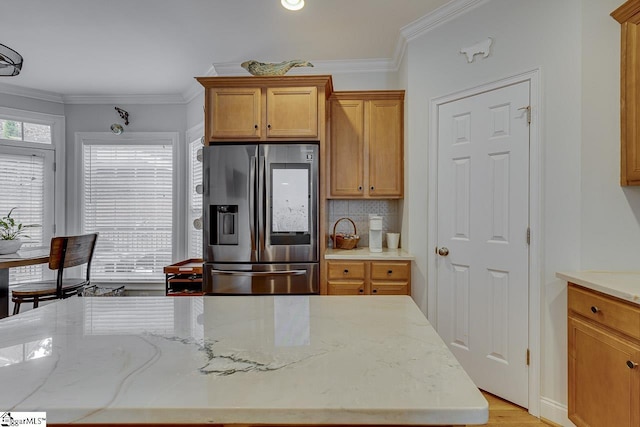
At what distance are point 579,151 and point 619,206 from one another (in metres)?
0.37

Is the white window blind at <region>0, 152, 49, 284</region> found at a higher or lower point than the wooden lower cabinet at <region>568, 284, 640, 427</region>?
higher

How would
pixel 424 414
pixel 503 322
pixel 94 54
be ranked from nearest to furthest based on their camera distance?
pixel 424 414
pixel 503 322
pixel 94 54

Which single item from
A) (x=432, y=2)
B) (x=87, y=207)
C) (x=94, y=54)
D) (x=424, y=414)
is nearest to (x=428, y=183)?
(x=432, y=2)

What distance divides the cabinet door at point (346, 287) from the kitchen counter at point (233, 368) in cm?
161

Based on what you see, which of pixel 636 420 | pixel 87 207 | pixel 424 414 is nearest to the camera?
pixel 424 414

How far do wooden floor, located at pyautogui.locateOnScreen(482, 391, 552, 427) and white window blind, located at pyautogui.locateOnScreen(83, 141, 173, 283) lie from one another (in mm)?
3607

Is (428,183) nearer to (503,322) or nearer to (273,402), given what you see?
(503,322)

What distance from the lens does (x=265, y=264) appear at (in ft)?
8.77

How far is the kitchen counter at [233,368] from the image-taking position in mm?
546

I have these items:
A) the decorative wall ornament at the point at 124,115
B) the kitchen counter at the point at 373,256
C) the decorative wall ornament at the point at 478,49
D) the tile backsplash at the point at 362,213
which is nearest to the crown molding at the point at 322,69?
the decorative wall ornament at the point at 124,115

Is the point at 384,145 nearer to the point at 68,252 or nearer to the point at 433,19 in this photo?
the point at 433,19

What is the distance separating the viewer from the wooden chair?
279 cm

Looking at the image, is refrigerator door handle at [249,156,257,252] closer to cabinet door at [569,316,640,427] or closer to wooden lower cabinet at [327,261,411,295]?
wooden lower cabinet at [327,261,411,295]

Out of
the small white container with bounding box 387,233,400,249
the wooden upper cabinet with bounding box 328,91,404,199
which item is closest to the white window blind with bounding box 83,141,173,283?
the wooden upper cabinet with bounding box 328,91,404,199
